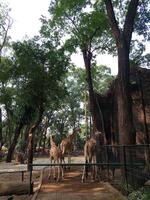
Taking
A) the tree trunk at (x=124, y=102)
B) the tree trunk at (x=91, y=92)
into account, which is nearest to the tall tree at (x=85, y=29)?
the tree trunk at (x=91, y=92)

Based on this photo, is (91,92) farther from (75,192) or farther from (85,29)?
(75,192)

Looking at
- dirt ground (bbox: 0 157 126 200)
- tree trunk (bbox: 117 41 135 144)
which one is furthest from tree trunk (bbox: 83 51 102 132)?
tree trunk (bbox: 117 41 135 144)

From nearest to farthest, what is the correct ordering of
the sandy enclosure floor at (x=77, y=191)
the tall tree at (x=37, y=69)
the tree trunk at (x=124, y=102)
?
the sandy enclosure floor at (x=77, y=191), the tree trunk at (x=124, y=102), the tall tree at (x=37, y=69)

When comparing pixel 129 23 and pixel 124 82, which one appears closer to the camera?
pixel 124 82

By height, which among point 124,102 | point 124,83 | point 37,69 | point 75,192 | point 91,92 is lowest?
point 75,192

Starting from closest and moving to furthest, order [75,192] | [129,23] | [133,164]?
[133,164], [75,192], [129,23]

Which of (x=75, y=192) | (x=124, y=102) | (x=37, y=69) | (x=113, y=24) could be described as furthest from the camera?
(x=37, y=69)

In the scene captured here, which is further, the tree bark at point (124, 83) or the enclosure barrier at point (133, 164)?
the tree bark at point (124, 83)

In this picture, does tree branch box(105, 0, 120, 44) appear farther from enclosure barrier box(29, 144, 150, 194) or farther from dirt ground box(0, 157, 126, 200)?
dirt ground box(0, 157, 126, 200)

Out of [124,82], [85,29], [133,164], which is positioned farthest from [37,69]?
[133,164]

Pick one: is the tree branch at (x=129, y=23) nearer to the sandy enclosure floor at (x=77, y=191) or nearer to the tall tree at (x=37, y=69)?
the sandy enclosure floor at (x=77, y=191)

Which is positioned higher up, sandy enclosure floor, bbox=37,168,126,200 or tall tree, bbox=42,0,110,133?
tall tree, bbox=42,0,110,133

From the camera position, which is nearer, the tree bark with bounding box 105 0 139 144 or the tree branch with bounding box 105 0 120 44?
the tree bark with bounding box 105 0 139 144

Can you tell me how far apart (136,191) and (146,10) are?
40.6 ft
